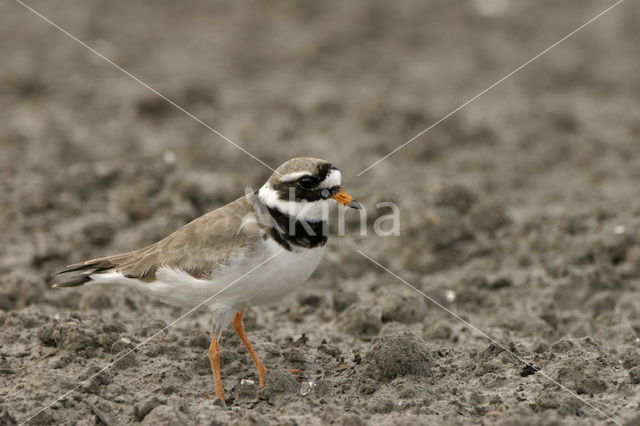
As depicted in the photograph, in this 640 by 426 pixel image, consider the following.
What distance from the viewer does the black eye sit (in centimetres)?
559

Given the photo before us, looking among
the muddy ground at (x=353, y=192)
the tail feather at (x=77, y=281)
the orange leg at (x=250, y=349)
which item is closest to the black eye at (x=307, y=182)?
the orange leg at (x=250, y=349)

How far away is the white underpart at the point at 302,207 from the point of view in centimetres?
558

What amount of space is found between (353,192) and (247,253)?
4.25 metres

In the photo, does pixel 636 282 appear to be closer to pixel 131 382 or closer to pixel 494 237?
pixel 494 237

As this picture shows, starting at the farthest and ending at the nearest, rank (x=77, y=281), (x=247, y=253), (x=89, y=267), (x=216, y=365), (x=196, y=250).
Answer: (x=89, y=267) → (x=77, y=281) → (x=196, y=250) → (x=216, y=365) → (x=247, y=253)

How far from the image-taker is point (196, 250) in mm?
5668

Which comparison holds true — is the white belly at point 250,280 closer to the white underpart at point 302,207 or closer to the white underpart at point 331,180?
the white underpart at point 302,207

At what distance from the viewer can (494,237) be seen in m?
8.39

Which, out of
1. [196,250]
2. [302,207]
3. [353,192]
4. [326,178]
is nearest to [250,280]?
[196,250]

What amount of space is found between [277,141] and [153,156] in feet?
5.87

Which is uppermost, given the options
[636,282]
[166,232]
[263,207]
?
[263,207]

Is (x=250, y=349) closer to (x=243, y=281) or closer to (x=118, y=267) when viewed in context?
(x=243, y=281)

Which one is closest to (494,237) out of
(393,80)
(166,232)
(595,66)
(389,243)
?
(389,243)

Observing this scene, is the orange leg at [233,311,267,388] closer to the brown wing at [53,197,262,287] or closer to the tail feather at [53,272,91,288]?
the brown wing at [53,197,262,287]
